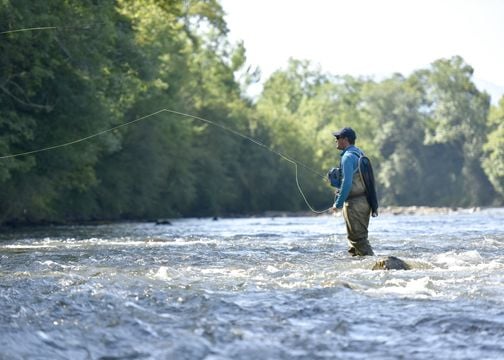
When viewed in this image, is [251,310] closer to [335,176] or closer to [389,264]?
[389,264]

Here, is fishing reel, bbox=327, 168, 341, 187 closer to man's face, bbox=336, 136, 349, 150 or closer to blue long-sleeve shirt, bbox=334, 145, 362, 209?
blue long-sleeve shirt, bbox=334, 145, 362, 209

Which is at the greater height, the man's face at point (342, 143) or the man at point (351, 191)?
the man's face at point (342, 143)

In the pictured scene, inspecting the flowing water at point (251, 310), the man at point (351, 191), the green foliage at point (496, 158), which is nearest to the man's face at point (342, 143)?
the man at point (351, 191)

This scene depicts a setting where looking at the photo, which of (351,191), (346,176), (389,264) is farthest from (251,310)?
(351,191)

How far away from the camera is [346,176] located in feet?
42.2

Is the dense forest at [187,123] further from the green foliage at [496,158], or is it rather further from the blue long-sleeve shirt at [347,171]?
the blue long-sleeve shirt at [347,171]

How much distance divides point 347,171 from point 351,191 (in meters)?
0.41

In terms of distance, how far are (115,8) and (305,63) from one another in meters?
75.6

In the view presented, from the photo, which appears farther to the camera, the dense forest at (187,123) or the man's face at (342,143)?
the dense forest at (187,123)

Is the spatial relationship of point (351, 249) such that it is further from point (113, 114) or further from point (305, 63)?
point (305, 63)

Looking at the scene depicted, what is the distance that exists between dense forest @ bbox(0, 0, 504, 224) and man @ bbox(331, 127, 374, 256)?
2.68 metres

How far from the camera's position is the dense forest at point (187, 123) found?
27.6 metres

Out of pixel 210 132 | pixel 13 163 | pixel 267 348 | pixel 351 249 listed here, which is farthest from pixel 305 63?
pixel 267 348

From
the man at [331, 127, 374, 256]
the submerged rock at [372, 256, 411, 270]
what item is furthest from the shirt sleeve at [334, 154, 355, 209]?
the submerged rock at [372, 256, 411, 270]
